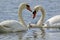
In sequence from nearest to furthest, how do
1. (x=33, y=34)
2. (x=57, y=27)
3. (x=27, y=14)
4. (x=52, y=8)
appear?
(x=33, y=34), (x=57, y=27), (x=27, y=14), (x=52, y=8)

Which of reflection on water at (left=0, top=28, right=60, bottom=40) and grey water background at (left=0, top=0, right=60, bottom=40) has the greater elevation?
grey water background at (left=0, top=0, right=60, bottom=40)

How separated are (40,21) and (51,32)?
2.33 m

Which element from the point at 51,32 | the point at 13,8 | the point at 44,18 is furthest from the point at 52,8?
the point at 51,32

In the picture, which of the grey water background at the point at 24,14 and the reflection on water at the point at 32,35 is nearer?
the reflection on water at the point at 32,35

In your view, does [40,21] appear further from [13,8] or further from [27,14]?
[13,8]

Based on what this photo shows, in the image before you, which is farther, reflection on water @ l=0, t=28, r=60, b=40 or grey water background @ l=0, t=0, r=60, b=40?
grey water background @ l=0, t=0, r=60, b=40

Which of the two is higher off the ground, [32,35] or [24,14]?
[24,14]

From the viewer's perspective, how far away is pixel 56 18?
53.4 feet

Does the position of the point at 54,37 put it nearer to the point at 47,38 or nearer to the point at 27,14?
the point at 47,38

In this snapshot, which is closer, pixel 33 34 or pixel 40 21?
pixel 33 34

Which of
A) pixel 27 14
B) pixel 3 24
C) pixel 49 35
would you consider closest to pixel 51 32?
pixel 49 35

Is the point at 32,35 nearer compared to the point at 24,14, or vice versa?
the point at 32,35

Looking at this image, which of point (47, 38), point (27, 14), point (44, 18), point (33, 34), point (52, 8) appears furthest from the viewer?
point (52, 8)

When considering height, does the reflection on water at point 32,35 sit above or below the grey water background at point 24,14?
below
